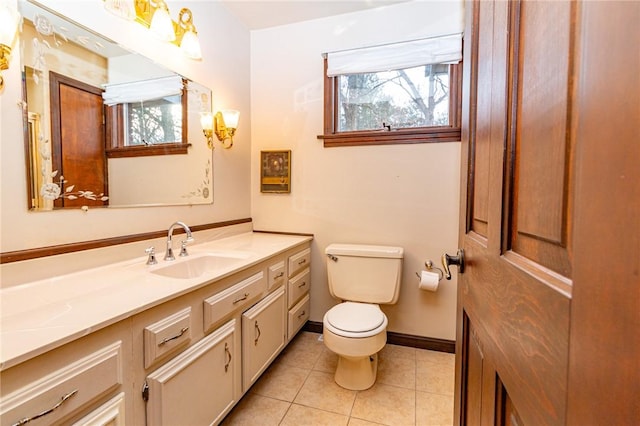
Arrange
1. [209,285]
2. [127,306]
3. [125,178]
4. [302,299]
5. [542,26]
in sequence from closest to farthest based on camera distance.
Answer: [542,26]
[127,306]
[209,285]
[125,178]
[302,299]

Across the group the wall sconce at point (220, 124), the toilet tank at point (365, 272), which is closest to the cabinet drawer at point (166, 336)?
the toilet tank at point (365, 272)

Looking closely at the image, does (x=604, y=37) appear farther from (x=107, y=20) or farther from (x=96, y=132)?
(x=107, y=20)

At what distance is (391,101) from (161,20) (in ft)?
5.08

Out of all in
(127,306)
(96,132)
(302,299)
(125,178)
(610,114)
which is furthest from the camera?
(302,299)

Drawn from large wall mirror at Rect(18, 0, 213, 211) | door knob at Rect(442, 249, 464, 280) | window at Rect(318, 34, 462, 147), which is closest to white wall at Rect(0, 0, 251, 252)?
large wall mirror at Rect(18, 0, 213, 211)

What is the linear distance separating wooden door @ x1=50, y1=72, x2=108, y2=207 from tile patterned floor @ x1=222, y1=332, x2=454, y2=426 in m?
1.33

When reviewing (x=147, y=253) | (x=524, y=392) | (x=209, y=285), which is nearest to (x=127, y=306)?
(x=209, y=285)

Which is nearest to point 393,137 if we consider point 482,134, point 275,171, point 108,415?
point 275,171

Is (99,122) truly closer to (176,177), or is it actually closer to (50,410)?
(176,177)

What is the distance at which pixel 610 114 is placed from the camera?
0.29 m

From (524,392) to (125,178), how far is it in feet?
5.69

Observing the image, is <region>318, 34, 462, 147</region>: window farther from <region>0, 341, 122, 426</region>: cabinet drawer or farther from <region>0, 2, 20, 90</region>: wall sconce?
<region>0, 341, 122, 426</region>: cabinet drawer

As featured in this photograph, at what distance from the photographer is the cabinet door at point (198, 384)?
40.2 inches

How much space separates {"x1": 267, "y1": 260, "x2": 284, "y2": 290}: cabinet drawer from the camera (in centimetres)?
176
